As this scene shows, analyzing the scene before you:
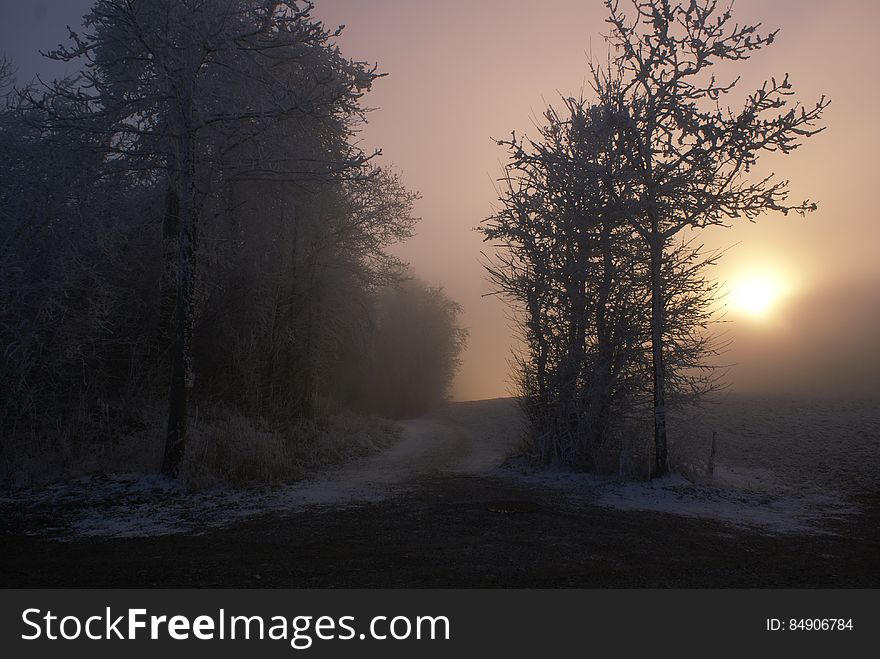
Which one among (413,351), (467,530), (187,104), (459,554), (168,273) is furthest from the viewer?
(413,351)

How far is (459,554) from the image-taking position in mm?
5871

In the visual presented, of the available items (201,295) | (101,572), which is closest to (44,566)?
(101,572)

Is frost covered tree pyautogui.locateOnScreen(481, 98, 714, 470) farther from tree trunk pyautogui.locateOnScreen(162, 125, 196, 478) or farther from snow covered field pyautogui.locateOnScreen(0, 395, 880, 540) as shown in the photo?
tree trunk pyautogui.locateOnScreen(162, 125, 196, 478)

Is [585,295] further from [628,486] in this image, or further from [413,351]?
[413,351]

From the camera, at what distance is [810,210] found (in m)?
10.6

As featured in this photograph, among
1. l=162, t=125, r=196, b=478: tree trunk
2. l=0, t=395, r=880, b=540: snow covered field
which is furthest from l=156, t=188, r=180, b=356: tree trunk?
l=0, t=395, r=880, b=540: snow covered field

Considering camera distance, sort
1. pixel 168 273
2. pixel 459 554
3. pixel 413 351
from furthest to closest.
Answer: pixel 413 351 → pixel 168 273 → pixel 459 554

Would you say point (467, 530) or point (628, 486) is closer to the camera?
point (467, 530)

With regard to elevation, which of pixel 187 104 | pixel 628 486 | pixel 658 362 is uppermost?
pixel 187 104

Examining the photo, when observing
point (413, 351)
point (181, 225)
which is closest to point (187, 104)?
point (181, 225)

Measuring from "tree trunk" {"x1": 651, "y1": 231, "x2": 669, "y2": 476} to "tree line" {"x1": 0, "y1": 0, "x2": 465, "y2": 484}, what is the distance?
623 cm

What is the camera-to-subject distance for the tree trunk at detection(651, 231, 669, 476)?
1120 cm

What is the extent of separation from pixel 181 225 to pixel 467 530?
8.04 metres

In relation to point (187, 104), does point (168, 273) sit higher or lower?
lower
